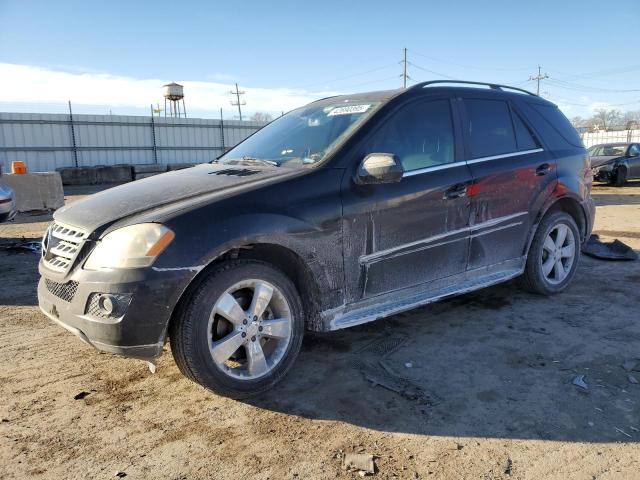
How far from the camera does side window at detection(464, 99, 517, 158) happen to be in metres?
4.08

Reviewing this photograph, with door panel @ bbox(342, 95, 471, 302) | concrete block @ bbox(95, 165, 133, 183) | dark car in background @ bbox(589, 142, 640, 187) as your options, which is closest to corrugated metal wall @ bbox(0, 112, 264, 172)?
concrete block @ bbox(95, 165, 133, 183)

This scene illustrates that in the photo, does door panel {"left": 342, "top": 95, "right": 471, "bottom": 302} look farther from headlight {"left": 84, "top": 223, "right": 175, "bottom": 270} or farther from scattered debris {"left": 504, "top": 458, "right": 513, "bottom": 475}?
scattered debris {"left": 504, "top": 458, "right": 513, "bottom": 475}

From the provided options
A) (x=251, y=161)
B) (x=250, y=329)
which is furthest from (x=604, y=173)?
(x=250, y=329)

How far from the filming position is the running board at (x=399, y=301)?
3.23m

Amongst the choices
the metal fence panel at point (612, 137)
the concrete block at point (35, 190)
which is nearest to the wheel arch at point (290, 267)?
the concrete block at point (35, 190)

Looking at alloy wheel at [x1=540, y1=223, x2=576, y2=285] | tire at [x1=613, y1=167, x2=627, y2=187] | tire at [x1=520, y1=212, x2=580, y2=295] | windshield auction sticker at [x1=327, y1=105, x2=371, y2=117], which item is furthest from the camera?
tire at [x1=613, y1=167, x2=627, y2=187]

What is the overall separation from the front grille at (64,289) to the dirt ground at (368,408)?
660 millimetres

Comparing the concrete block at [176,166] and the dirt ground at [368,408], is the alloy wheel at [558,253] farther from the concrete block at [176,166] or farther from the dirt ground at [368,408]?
the concrete block at [176,166]

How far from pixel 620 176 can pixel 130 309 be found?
60.8 feet

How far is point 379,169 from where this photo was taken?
124 inches

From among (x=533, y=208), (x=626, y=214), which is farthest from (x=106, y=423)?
(x=626, y=214)

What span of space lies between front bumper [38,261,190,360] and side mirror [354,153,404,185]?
1.31 m

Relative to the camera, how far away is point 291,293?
304 centimetres

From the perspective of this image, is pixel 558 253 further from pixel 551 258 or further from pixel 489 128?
pixel 489 128
